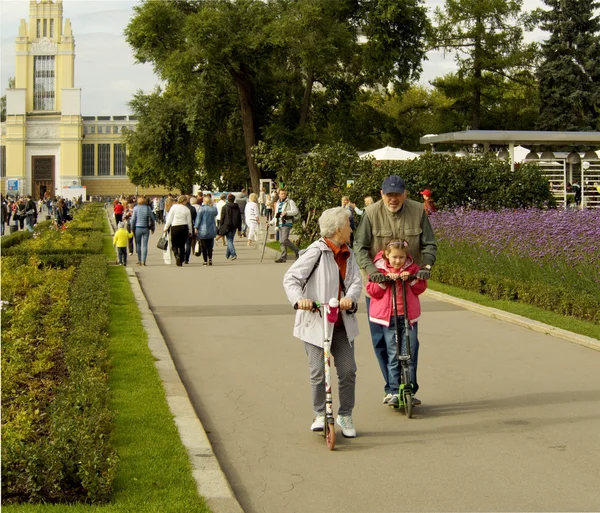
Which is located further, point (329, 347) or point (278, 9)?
point (278, 9)

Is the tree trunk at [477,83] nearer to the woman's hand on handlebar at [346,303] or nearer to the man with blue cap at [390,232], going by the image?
the man with blue cap at [390,232]

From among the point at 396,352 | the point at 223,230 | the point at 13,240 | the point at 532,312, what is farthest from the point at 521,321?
the point at 13,240

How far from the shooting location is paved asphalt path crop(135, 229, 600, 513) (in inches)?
209

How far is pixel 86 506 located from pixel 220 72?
3723 centimetres

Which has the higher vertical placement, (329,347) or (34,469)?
(329,347)

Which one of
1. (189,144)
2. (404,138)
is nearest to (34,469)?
(189,144)

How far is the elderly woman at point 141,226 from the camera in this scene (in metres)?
22.0

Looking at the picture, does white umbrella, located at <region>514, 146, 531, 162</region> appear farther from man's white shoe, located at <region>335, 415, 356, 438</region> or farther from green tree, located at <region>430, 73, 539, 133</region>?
man's white shoe, located at <region>335, 415, 356, 438</region>

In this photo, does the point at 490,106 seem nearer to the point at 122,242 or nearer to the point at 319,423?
the point at 122,242

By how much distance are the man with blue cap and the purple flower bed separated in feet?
16.7

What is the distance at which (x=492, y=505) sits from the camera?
5.09 meters

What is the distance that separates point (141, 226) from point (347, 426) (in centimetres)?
1608

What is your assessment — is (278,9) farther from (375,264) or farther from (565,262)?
→ (375,264)

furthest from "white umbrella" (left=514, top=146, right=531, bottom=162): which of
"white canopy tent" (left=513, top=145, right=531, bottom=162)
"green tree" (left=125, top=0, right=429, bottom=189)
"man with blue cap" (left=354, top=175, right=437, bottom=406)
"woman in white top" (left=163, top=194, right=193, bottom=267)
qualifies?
"man with blue cap" (left=354, top=175, right=437, bottom=406)
